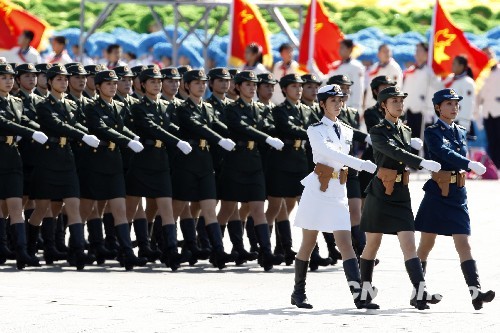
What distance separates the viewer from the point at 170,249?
15.3 m

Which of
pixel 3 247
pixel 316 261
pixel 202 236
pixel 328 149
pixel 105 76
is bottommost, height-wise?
pixel 316 261

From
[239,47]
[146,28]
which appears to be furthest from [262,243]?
[146,28]

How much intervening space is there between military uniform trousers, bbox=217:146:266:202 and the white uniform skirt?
114 inches

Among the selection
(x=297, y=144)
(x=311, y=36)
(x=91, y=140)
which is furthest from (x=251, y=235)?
(x=311, y=36)

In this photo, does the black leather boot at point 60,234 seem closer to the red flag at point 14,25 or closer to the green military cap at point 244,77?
the green military cap at point 244,77

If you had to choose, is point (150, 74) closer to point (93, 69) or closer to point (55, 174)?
point (93, 69)

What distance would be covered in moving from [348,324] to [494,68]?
1573 cm

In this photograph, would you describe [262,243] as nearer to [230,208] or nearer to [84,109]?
[230,208]

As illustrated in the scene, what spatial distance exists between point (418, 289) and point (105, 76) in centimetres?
417

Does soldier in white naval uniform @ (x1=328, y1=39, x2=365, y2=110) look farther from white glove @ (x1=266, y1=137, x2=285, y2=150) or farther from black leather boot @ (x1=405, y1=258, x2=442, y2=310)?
black leather boot @ (x1=405, y1=258, x2=442, y2=310)

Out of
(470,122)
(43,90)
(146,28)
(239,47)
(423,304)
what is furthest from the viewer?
(146,28)

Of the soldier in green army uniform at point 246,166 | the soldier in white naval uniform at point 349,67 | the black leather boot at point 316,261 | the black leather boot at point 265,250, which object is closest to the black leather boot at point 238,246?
the soldier in green army uniform at point 246,166

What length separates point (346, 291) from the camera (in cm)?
1374

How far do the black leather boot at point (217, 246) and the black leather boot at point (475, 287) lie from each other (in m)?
3.21
